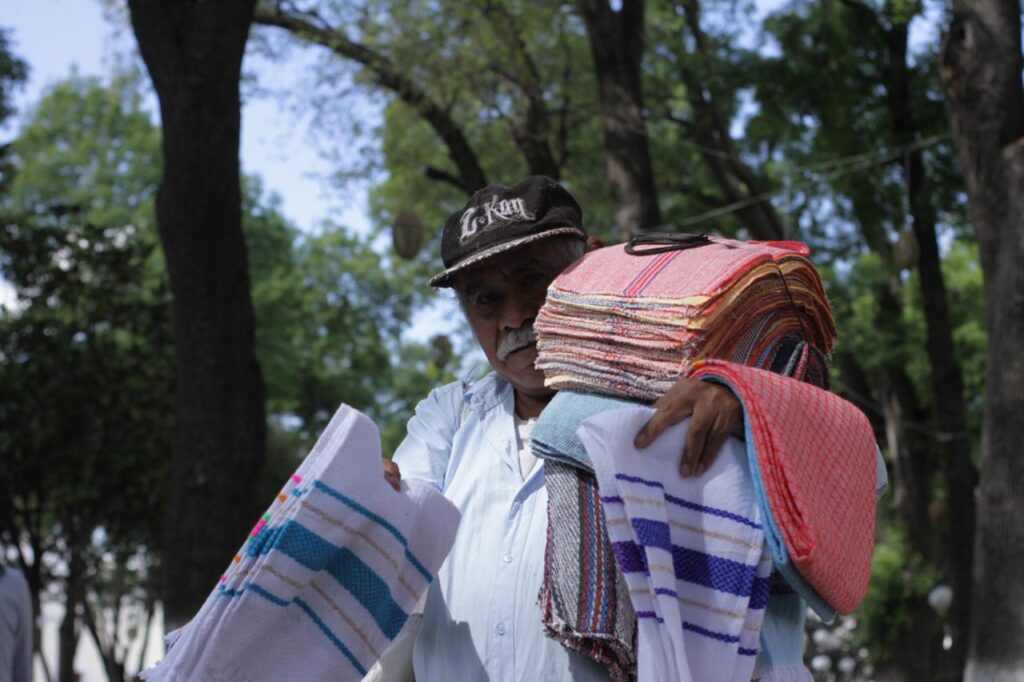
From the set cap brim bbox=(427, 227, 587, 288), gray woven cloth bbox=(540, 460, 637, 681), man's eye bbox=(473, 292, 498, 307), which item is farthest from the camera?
man's eye bbox=(473, 292, 498, 307)

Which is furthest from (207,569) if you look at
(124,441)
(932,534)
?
(932,534)

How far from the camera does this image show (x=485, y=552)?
2.99 m

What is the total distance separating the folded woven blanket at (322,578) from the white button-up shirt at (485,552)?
141 millimetres

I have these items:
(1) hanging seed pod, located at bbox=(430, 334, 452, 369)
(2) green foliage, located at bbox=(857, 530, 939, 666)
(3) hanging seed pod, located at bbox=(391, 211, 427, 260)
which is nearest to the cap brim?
(3) hanging seed pod, located at bbox=(391, 211, 427, 260)

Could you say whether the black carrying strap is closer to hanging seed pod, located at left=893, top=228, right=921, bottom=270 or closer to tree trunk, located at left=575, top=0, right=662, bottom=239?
tree trunk, located at left=575, top=0, right=662, bottom=239

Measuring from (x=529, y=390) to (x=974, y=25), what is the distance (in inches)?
276

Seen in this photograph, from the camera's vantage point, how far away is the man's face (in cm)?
313

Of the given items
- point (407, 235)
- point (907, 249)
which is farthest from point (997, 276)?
point (407, 235)

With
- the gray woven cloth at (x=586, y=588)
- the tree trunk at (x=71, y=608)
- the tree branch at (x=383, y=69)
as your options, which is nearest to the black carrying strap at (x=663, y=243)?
the gray woven cloth at (x=586, y=588)

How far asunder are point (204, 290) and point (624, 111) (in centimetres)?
751

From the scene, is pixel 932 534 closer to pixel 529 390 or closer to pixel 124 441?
pixel 124 441

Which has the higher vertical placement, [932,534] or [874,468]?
[874,468]

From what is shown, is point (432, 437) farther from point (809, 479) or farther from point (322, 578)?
point (809, 479)

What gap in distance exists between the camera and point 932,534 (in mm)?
23062
